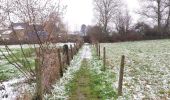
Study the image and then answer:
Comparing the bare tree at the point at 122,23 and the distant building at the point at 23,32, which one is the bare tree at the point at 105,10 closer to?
the bare tree at the point at 122,23

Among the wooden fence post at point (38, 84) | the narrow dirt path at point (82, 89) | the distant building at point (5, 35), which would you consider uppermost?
the distant building at point (5, 35)

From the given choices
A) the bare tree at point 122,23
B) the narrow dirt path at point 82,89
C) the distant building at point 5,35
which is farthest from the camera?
the bare tree at point 122,23

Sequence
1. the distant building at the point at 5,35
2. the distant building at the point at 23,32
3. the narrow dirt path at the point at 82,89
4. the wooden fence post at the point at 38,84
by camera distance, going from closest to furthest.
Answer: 1. the wooden fence post at the point at 38,84
2. the distant building at the point at 5,35
3. the distant building at the point at 23,32
4. the narrow dirt path at the point at 82,89

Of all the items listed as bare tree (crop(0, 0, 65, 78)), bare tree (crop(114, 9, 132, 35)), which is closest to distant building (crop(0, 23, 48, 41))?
bare tree (crop(0, 0, 65, 78))

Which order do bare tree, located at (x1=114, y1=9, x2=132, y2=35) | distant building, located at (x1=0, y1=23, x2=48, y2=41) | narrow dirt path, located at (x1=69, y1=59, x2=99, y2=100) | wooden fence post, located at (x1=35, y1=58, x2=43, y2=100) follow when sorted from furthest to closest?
bare tree, located at (x1=114, y1=9, x2=132, y2=35), narrow dirt path, located at (x1=69, y1=59, x2=99, y2=100), distant building, located at (x1=0, y1=23, x2=48, y2=41), wooden fence post, located at (x1=35, y1=58, x2=43, y2=100)

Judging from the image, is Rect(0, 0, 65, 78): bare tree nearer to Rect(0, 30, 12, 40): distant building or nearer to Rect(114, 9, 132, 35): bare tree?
Rect(0, 30, 12, 40): distant building

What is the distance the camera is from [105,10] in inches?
3656

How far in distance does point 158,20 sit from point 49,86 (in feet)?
237

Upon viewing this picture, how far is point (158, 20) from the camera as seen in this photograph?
82.9m

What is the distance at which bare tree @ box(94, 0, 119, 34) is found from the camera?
91562mm

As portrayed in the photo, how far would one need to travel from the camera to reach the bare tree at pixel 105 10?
91562mm

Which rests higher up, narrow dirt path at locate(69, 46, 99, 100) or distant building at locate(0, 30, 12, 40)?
distant building at locate(0, 30, 12, 40)

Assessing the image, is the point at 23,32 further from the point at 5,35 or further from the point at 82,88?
the point at 82,88

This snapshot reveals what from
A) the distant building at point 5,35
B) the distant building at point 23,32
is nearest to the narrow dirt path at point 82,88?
the distant building at point 23,32
